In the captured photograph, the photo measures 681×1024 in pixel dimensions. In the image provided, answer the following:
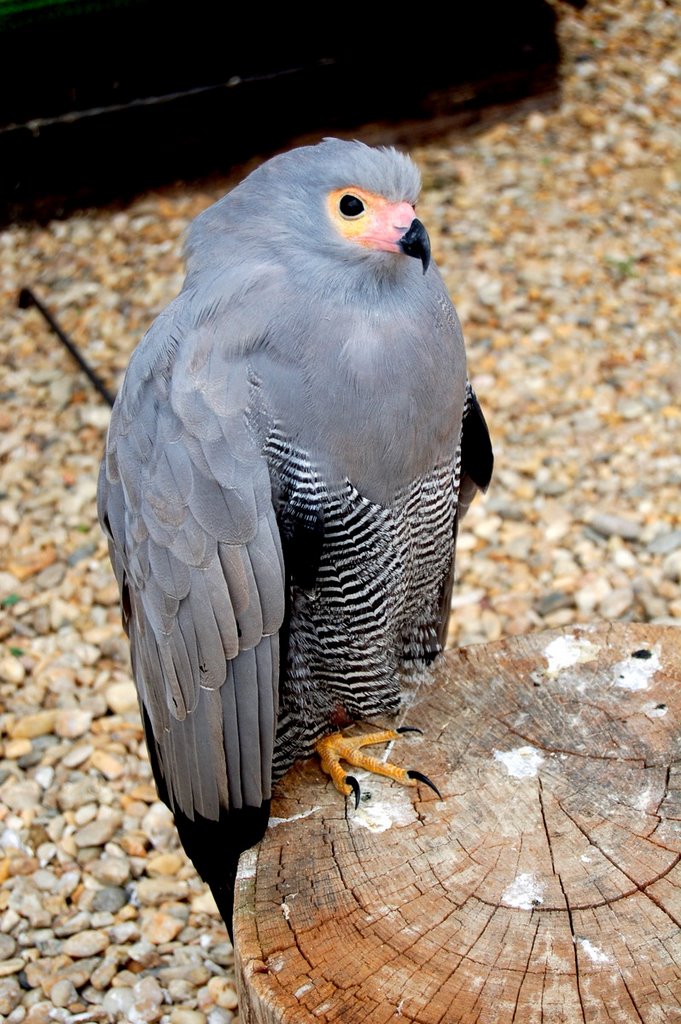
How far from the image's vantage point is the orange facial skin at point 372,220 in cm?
239

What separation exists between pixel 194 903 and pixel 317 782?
1024 mm

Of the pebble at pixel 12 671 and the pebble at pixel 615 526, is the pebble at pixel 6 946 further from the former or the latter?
the pebble at pixel 615 526

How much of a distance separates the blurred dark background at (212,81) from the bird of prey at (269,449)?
164 inches

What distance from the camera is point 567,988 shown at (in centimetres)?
211

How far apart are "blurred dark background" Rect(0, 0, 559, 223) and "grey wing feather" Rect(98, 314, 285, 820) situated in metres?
4.24

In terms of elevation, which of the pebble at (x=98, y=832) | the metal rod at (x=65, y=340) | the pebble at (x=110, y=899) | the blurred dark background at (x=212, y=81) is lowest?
the pebble at (x=98, y=832)

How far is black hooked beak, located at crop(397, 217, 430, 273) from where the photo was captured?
236 centimetres

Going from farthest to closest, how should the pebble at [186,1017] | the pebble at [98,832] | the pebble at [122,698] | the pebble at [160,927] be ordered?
the pebble at [122,698], the pebble at [98,832], the pebble at [160,927], the pebble at [186,1017]

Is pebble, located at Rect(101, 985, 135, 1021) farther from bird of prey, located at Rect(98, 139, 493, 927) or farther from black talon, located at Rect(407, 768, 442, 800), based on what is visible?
black talon, located at Rect(407, 768, 442, 800)

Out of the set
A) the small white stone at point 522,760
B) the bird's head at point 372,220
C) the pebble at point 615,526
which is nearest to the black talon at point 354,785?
the small white stone at point 522,760

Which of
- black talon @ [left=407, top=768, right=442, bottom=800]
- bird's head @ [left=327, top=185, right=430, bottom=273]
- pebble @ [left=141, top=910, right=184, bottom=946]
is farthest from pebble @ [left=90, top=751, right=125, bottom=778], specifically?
bird's head @ [left=327, top=185, right=430, bottom=273]

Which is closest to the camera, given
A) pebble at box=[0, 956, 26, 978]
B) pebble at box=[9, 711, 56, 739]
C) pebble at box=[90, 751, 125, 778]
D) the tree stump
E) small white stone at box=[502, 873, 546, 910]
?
the tree stump

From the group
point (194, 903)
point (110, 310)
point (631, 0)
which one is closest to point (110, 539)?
point (194, 903)

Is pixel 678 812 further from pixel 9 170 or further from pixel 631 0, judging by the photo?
pixel 631 0
